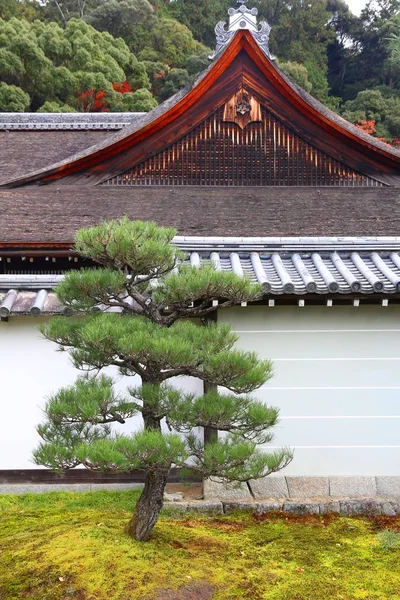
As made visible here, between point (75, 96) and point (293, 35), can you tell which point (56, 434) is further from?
point (293, 35)

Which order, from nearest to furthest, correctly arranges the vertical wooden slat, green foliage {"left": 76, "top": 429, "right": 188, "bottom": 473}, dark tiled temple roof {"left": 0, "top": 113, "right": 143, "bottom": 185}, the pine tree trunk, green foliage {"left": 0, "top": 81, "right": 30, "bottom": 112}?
1. green foliage {"left": 76, "top": 429, "right": 188, "bottom": 473}
2. the pine tree trunk
3. the vertical wooden slat
4. dark tiled temple roof {"left": 0, "top": 113, "right": 143, "bottom": 185}
5. green foliage {"left": 0, "top": 81, "right": 30, "bottom": 112}

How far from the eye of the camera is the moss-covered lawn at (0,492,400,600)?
3379 millimetres

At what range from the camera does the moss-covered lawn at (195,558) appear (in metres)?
3.38

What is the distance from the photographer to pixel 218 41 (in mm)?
9703

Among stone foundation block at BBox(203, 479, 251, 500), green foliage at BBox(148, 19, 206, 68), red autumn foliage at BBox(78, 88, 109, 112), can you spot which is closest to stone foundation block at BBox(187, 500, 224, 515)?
stone foundation block at BBox(203, 479, 251, 500)

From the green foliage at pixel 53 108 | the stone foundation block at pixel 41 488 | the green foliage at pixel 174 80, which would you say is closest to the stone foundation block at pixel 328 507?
the stone foundation block at pixel 41 488

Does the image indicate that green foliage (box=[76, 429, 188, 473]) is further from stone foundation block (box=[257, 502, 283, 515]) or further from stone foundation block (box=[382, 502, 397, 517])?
stone foundation block (box=[382, 502, 397, 517])

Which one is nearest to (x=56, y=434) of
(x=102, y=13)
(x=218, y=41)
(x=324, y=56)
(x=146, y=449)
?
(x=146, y=449)

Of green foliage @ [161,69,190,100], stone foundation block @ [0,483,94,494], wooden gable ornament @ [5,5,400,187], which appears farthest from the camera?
green foliage @ [161,69,190,100]

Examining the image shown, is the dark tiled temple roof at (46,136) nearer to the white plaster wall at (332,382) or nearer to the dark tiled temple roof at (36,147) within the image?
the dark tiled temple roof at (36,147)

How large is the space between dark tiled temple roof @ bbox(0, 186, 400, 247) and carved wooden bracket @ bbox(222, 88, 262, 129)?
104 cm

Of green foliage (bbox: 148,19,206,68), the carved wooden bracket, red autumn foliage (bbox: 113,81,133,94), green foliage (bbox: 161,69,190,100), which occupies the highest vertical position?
green foliage (bbox: 148,19,206,68)

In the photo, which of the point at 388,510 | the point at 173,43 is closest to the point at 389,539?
the point at 388,510

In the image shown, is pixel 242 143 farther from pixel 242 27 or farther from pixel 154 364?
pixel 154 364
